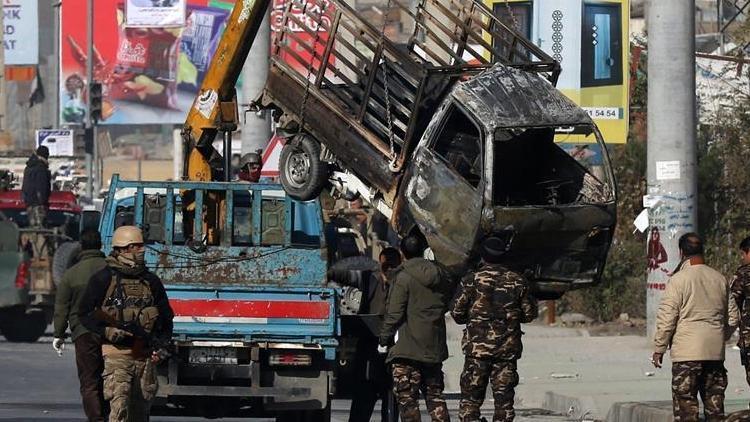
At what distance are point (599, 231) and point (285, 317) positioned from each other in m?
3.38

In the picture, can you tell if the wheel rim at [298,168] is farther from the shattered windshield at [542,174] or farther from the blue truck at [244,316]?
the shattered windshield at [542,174]

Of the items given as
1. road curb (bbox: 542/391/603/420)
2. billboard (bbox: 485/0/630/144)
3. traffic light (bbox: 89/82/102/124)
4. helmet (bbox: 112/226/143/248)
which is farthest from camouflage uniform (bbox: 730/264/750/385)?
traffic light (bbox: 89/82/102/124)

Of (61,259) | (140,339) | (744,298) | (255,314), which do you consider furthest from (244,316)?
(61,259)

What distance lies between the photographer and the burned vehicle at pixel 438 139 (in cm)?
1561

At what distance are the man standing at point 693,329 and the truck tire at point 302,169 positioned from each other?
4.38m

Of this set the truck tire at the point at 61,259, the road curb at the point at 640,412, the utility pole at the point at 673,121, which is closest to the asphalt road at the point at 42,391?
the truck tire at the point at 61,259

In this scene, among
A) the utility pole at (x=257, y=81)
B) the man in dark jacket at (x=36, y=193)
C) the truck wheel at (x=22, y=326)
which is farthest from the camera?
the truck wheel at (x=22, y=326)

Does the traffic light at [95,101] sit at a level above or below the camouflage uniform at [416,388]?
above

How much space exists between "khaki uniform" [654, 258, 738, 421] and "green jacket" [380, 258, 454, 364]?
160cm

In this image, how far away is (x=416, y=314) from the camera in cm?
1283

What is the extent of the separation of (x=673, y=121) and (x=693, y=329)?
853cm

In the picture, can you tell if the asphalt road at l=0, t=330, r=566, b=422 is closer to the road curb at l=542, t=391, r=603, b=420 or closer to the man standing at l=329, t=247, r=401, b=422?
the road curb at l=542, t=391, r=603, b=420

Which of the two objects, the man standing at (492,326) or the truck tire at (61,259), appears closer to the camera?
the man standing at (492,326)

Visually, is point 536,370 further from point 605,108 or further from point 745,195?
point 745,195
